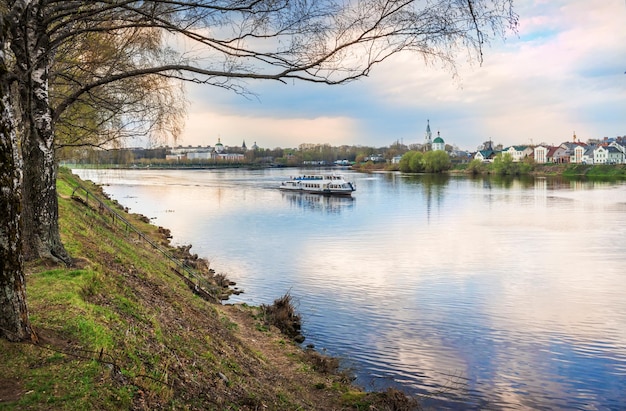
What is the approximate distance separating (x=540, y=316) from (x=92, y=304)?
15.1 m

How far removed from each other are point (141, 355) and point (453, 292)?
16.1 m

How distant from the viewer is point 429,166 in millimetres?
136750

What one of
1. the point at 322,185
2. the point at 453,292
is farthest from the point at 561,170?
the point at 453,292

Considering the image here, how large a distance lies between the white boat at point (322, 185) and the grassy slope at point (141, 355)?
58011mm

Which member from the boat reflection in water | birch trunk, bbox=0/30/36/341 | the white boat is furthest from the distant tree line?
birch trunk, bbox=0/30/36/341

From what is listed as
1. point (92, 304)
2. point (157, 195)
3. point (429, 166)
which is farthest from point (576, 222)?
point (429, 166)

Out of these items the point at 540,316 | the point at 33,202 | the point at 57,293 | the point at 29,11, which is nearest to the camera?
the point at 29,11

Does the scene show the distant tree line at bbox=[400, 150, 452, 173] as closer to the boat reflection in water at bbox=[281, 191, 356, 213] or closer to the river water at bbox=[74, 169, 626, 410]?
the boat reflection in water at bbox=[281, 191, 356, 213]

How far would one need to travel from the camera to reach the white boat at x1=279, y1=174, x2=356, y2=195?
72.7m

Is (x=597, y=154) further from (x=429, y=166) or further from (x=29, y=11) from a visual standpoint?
(x=29, y=11)

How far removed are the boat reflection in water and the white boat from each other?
5.43 ft

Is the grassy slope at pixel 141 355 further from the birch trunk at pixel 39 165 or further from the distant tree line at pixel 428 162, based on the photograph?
the distant tree line at pixel 428 162

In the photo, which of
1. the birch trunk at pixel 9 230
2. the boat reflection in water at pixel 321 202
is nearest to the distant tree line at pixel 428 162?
the boat reflection in water at pixel 321 202

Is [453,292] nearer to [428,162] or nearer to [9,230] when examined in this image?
[9,230]
